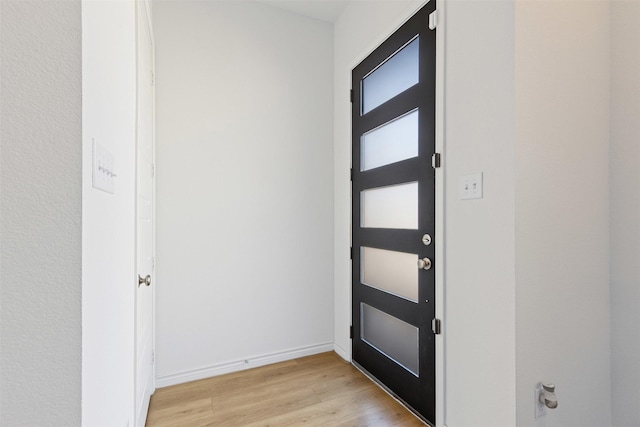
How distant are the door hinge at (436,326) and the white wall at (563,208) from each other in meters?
0.41

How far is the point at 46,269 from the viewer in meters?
0.58

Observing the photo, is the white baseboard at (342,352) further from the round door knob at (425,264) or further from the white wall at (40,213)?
the white wall at (40,213)

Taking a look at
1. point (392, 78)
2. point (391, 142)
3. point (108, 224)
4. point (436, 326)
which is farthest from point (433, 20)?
point (108, 224)

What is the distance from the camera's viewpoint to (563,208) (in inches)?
57.6

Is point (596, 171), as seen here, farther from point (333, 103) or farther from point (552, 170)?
Answer: point (333, 103)

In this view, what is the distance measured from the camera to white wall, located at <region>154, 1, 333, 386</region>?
7.37 ft

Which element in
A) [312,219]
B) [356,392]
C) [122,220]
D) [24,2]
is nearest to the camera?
[24,2]

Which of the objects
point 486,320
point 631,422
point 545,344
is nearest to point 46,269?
point 486,320

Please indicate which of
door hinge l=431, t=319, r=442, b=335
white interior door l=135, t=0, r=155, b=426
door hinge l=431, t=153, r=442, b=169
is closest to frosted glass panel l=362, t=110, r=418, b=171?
door hinge l=431, t=153, r=442, b=169

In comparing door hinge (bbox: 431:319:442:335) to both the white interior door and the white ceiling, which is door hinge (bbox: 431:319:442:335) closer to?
the white interior door

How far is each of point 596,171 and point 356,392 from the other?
74.3 inches

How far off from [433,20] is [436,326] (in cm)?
166

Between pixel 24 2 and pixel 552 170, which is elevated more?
pixel 24 2

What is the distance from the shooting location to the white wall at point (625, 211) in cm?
152
